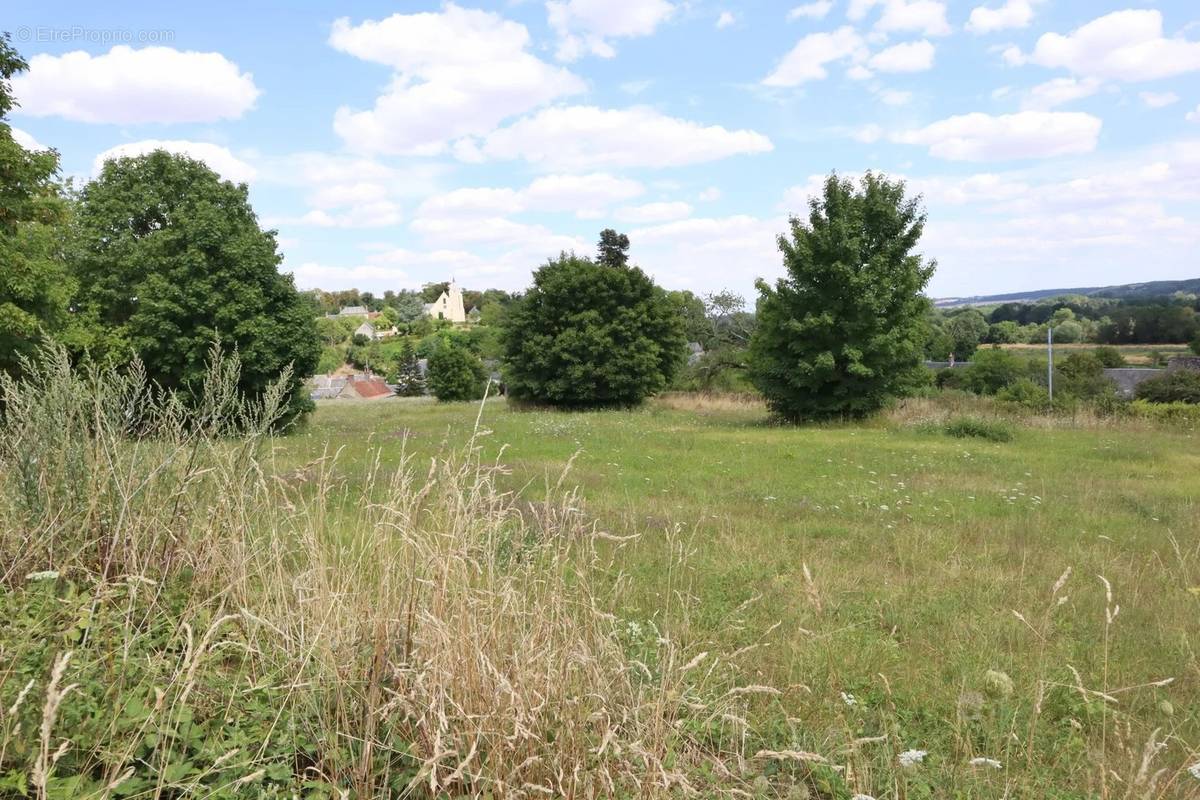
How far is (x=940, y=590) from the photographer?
5344 millimetres

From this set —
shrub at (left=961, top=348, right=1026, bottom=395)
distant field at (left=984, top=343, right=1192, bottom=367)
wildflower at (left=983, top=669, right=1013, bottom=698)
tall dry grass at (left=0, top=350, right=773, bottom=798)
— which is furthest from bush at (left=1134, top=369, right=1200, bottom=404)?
tall dry grass at (left=0, top=350, right=773, bottom=798)

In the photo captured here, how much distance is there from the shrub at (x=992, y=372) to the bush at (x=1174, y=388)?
7766 millimetres

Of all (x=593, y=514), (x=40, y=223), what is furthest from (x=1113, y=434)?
(x=40, y=223)

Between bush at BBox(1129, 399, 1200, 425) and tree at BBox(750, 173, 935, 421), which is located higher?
tree at BBox(750, 173, 935, 421)

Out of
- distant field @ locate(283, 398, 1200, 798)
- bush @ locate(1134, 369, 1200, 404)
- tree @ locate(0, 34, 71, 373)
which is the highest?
tree @ locate(0, 34, 71, 373)

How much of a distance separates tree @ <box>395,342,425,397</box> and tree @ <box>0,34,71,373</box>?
55.5m

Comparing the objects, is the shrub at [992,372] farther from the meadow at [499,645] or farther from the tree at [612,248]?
the meadow at [499,645]

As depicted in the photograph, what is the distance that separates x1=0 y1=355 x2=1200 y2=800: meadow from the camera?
2.12 metres

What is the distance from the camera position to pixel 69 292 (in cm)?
1530

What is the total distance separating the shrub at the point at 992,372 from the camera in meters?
37.1

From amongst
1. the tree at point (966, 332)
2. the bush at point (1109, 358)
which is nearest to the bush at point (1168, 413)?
the bush at point (1109, 358)

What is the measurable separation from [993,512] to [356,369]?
97.1 meters

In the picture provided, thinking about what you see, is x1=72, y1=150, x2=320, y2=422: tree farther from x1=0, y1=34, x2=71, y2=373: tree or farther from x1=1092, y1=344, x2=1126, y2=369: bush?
x1=1092, y1=344, x2=1126, y2=369: bush

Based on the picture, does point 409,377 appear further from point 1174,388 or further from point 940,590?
point 940,590
